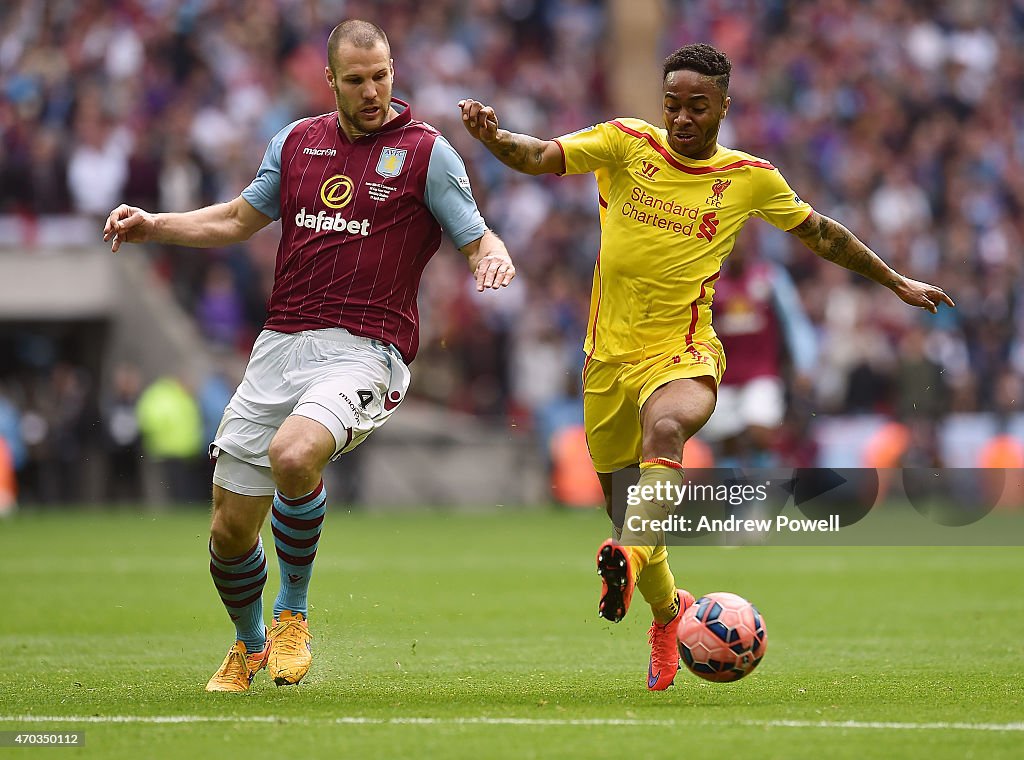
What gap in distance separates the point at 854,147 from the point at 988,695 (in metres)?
18.0

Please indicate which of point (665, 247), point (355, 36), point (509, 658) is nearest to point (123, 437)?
point (509, 658)

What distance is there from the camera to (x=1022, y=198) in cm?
2416

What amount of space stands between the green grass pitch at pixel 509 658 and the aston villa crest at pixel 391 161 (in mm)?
2297

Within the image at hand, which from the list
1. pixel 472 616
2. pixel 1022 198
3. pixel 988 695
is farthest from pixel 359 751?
pixel 1022 198

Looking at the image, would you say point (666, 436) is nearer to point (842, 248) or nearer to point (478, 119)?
point (842, 248)

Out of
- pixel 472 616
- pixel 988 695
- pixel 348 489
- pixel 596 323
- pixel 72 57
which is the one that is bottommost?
pixel 348 489

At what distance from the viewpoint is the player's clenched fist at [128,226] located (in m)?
7.55

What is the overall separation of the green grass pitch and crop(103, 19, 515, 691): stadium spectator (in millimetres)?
529

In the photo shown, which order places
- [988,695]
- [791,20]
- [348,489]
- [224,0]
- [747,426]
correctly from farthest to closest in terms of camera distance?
[791,20] → [224,0] → [348,489] → [747,426] → [988,695]

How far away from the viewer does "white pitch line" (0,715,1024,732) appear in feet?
20.5

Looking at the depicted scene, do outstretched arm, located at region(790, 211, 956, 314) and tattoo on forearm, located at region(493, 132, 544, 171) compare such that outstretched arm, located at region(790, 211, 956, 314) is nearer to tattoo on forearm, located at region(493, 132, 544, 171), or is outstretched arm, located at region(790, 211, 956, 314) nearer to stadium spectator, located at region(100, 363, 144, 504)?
tattoo on forearm, located at region(493, 132, 544, 171)

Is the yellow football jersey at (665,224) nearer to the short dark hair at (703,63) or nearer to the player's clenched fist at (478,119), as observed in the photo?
the short dark hair at (703,63)

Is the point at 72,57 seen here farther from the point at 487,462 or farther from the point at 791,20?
the point at 791,20

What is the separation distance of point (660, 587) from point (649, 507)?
101cm
